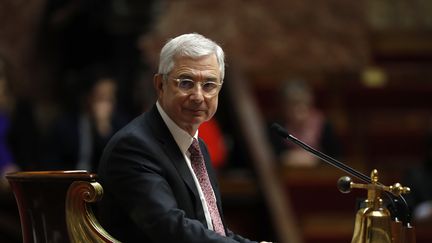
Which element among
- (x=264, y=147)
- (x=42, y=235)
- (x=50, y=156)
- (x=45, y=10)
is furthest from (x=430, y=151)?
(x=42, y=235)

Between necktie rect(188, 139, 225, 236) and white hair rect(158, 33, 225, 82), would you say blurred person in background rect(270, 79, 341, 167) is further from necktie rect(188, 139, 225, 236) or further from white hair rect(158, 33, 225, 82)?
white hair rect(158, 33, 225, 82)

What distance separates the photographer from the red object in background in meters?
6.44

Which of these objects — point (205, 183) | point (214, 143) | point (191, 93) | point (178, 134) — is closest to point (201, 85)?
point (191, 93)

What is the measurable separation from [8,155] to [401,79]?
339 centimetres

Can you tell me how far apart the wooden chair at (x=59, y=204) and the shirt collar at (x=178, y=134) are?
10.2 inches

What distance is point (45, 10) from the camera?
7.63 m

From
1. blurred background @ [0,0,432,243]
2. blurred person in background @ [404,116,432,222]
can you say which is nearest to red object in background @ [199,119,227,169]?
blurred background @ [0,0,432,243]

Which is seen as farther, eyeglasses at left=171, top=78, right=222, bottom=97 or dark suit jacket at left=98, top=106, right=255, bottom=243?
eyeglasses at left=171, top=78, right=222, bottom=97

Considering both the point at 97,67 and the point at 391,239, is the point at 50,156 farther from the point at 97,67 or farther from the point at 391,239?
the point at 391,239

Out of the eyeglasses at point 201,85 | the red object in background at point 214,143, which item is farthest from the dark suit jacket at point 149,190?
the red object in background at point 214,143

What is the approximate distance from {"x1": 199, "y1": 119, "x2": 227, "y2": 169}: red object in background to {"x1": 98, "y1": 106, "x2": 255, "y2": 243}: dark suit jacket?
3404 mm

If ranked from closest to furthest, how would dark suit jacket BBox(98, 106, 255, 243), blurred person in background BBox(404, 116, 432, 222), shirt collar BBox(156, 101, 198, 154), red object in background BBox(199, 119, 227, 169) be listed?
dark suit jacket BBox(98, 106, 255, 243) < shirt collar BBox(156, 101, 198, 154) < blurred person in background BBox(404, 116, 432, 222) < red object in background BBox(199, 119, 227, 169)

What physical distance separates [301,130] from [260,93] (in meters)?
1.47

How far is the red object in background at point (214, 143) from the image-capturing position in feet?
21.1
